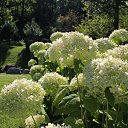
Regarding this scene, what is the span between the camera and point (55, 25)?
55.0 metres

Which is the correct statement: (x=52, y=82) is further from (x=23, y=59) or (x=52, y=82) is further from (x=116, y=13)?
(x=23, y=59)

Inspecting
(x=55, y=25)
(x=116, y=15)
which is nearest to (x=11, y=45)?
(x=55, y=25)

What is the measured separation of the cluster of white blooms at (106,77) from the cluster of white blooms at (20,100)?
0.48 m

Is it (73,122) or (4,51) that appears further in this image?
(4,51)

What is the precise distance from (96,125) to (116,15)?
866 inches

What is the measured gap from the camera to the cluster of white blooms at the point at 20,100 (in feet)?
10.2

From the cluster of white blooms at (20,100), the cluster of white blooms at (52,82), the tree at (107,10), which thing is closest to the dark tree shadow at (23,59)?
the tree at (107,10)

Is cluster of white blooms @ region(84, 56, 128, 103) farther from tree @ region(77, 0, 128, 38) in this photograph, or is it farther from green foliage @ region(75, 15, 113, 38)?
tree @ region(77, 0, 128, 38)

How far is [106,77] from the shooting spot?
2.82 meters

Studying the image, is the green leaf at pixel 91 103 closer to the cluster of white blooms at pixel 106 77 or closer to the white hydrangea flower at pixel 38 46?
the cluster of white blooms at pixel 106 77

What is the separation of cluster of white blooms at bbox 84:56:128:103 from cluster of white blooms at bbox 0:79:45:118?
1.58ft

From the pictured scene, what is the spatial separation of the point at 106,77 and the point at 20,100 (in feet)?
2.39

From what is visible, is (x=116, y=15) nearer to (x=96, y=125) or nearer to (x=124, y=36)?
(x=124, y=36)

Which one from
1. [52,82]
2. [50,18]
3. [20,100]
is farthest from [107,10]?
[50,18]
